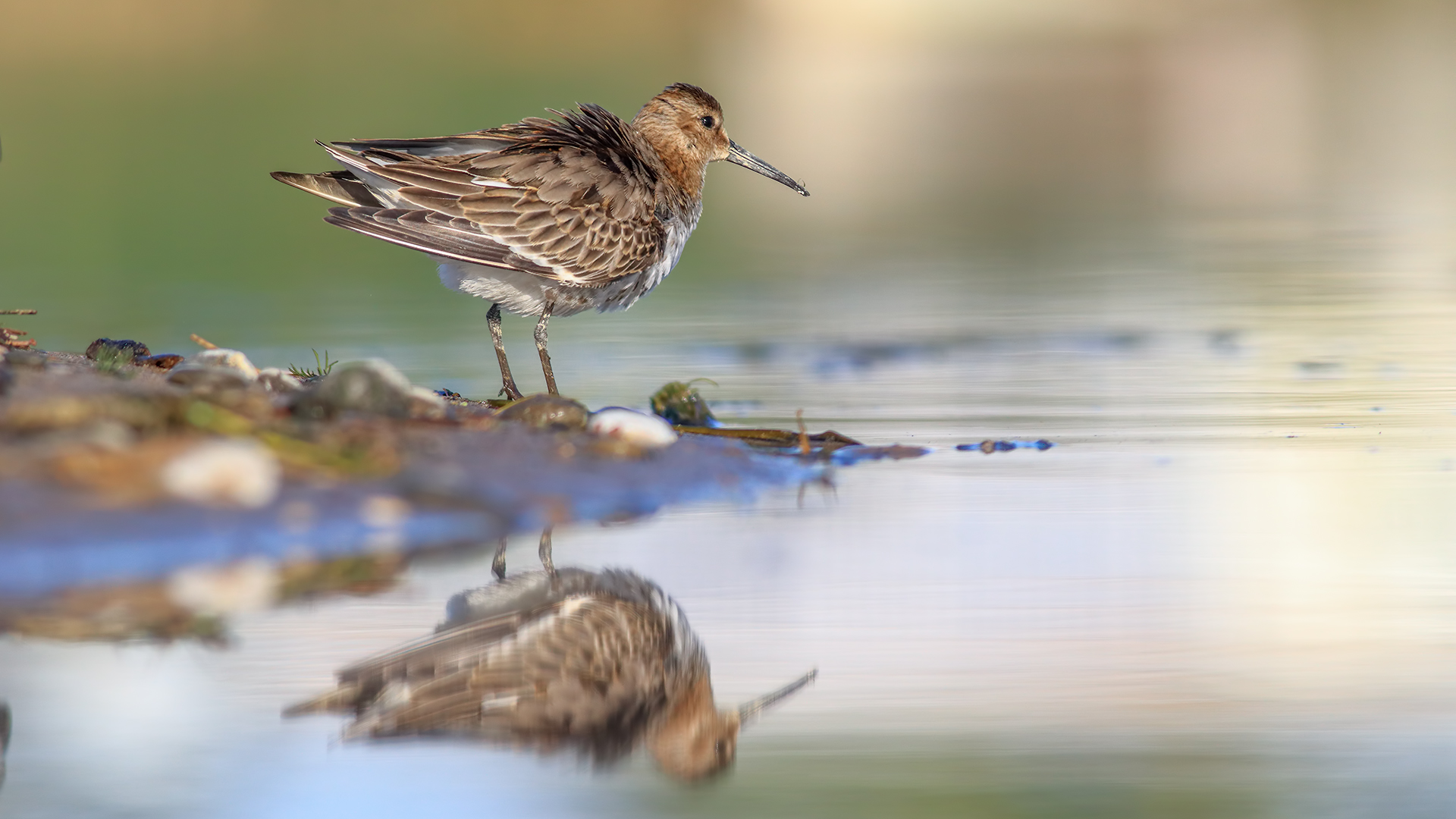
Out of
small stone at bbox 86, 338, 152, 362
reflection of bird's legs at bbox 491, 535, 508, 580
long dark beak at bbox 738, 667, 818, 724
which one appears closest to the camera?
long dark beak at bbox 738, 667, 818, 724

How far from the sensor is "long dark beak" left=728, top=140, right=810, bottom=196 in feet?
32.8

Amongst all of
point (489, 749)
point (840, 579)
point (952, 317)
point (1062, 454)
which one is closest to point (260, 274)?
point (952, 317)

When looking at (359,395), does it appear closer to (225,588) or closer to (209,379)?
(209,379)

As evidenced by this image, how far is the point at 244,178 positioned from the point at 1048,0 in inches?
1201

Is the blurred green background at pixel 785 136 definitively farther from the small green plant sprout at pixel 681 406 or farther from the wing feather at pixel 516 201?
the small green plant sprout at pixel 681 406

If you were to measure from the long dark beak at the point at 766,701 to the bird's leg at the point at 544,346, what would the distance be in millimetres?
4111

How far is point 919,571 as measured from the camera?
5301 mm

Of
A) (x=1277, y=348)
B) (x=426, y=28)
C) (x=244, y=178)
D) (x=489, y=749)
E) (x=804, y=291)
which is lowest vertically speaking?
(x=489, y=749)

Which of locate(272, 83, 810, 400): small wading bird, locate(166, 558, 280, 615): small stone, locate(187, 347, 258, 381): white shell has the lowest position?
locate(166, 558, 280, 615): small stone

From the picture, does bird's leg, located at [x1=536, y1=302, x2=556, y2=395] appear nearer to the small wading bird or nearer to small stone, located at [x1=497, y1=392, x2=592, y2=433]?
the small wading bird

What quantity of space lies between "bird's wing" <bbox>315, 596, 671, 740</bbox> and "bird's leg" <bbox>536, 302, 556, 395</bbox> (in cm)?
350

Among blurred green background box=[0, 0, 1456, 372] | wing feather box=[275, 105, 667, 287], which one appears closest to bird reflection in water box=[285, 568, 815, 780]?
wing feather box=[275, 105, 667, 287]

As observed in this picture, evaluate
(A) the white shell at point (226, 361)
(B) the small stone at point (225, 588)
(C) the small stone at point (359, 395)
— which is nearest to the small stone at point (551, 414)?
(C) the small stone at point (359, 395)

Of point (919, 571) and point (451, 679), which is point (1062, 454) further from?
point (451, 679)
